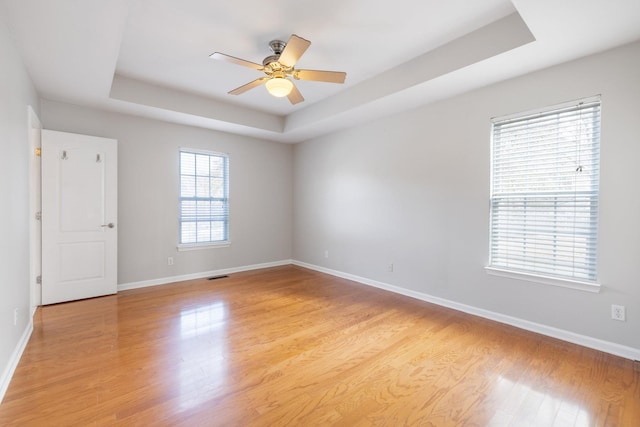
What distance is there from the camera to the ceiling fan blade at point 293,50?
225cm

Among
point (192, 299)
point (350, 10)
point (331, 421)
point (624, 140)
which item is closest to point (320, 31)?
point (350, 10)

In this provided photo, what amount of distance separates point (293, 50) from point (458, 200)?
8.03ft

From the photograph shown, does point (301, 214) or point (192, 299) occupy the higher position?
point (301, 214)

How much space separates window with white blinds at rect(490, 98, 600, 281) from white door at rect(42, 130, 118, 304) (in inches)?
188

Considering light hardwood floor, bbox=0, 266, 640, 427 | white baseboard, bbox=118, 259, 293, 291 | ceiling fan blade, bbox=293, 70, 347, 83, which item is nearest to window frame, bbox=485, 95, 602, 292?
light hardwood floor, bbox=0, 266, 640, 427

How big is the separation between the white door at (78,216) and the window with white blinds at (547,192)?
15.7 ft

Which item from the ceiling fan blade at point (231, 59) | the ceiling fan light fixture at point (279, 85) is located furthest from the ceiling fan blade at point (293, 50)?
the ceiling fan blade at point (231, 59)

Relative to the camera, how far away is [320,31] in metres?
2.70

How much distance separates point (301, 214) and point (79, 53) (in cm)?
408

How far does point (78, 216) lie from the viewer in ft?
12.3

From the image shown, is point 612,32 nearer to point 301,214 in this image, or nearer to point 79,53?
point 79,53

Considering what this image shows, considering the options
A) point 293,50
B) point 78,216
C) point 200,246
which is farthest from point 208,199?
point 293,50

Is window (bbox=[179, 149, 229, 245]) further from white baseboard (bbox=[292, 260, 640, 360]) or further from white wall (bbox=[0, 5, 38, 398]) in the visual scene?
white baseboard (bbox=[292, 260, 640, 360])

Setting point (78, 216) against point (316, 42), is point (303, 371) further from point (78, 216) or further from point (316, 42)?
point (78, 216)
